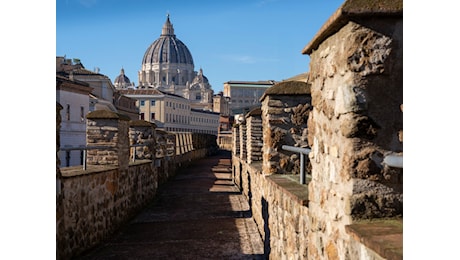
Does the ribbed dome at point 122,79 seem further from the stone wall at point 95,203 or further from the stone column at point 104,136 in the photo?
the stone column at point 104,136

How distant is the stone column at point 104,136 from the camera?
9203 millimetres

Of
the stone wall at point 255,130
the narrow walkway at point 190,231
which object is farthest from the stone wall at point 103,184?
the stone wall at point 255,130

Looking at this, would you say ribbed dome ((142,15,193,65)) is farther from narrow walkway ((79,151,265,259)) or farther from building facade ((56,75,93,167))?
narrow walkway ((79,151,265,259))

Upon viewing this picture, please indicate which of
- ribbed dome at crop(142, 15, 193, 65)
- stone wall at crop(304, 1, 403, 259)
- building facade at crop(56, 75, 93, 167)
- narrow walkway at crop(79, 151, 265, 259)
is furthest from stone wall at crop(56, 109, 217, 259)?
ribbed dome at crop(142, 15, 193, 65)

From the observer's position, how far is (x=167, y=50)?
136 m

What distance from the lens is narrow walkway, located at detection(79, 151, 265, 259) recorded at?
7.45 metres

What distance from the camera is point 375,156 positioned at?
8.52ft

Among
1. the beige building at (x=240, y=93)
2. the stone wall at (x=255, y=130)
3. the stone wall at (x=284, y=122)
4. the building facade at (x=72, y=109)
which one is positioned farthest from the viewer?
the beige building at (x=240, y=93)

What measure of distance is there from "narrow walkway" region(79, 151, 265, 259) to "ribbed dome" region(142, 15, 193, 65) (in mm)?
125416

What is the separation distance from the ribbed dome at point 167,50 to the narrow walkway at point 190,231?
125416mm

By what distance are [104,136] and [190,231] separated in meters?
2.37

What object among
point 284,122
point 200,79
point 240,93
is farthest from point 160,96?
point 284,122
